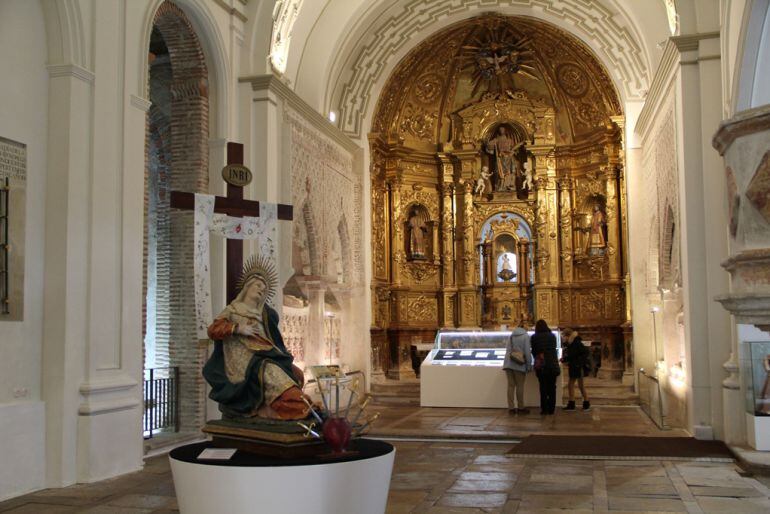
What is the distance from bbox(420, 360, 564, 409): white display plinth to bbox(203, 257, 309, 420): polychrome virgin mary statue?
7.70 meters

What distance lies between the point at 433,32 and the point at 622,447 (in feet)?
35.3

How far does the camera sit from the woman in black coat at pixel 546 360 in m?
13.2

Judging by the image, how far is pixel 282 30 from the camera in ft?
42.5

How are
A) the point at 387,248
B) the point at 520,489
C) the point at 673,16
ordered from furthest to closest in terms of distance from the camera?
1. the point at 387,248
2. the point at 673,16
3. the point at 520,489

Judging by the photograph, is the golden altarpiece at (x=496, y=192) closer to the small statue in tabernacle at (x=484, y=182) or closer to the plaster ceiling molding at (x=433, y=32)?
the small statue in tabernacle at (x=484, y=182)

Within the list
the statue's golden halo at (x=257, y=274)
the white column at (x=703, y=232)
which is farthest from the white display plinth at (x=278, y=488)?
the white column at (x=703, y=232)

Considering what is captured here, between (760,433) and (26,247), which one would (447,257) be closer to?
(760,433)

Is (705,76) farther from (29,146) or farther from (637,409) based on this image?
(29,146)

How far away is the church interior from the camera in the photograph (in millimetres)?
7355

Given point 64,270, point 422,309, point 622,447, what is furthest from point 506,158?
point 64,270

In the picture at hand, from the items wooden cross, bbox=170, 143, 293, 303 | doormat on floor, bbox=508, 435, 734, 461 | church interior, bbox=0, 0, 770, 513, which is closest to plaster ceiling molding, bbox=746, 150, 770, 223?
church interior, bbox=0, 0, 770, 513

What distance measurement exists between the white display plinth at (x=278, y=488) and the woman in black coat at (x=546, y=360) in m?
7.94

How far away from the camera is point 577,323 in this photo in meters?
18.8

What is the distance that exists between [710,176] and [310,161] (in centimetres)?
654
